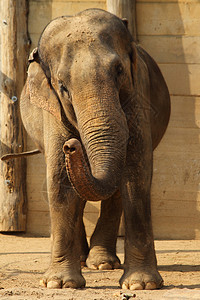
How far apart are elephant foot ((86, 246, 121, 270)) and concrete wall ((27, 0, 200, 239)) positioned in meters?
1.94

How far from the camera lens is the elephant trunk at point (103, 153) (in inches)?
162

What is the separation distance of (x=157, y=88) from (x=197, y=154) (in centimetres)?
217

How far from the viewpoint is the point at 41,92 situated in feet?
16.9

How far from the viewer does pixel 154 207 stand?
8039 millimetres

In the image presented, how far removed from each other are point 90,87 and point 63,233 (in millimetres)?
1109

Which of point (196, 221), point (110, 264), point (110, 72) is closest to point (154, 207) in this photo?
point (196, 221)

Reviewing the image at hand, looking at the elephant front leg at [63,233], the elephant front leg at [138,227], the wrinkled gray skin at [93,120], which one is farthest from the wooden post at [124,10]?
the elephant front leg at [63,233]

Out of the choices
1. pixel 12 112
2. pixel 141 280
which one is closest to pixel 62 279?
pixel 141 280

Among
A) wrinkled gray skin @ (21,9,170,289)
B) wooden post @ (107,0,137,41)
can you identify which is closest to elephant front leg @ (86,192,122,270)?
→ wrinkled gray skin @ (21,9,170,289)

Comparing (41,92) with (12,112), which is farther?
(12,112)

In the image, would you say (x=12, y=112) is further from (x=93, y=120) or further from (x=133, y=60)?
(x=93, y=120)

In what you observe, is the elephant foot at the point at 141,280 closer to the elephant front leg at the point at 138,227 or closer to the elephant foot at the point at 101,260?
the elephant front leg at the point at 138,227

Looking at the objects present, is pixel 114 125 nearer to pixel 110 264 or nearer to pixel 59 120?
pixel 59 120

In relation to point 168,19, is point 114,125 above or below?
below
